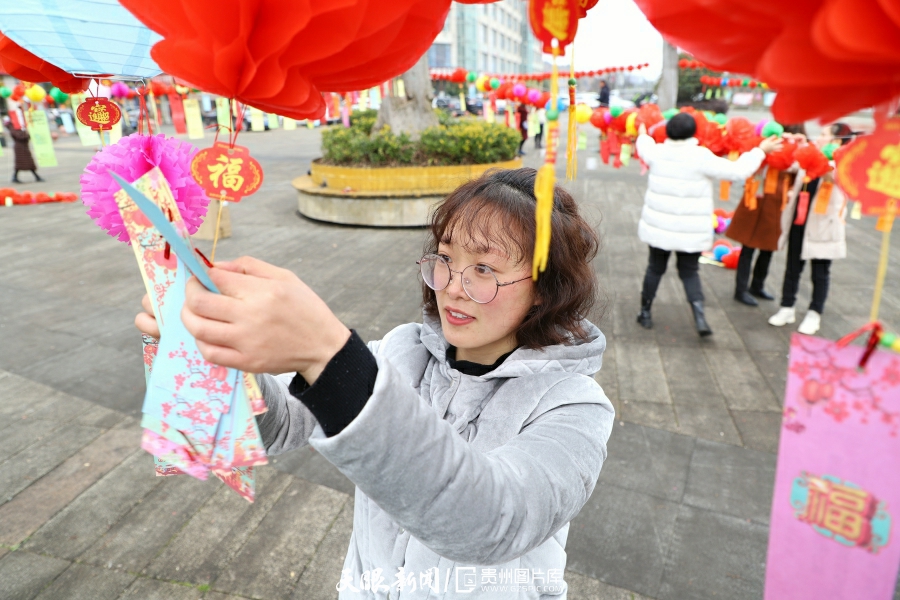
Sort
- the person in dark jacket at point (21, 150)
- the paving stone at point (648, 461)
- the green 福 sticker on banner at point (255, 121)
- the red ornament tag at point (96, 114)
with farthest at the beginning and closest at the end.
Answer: the person in dark jacket at point (21, 150), the green 福 sticker on banner at point (255, 121), the paving stone at point (648, 461), the red ornament tag at point (96, 114)

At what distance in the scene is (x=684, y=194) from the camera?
14.2ft

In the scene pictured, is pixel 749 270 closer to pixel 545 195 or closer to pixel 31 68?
pixel 545 195

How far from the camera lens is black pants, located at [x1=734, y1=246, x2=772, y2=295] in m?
5.33

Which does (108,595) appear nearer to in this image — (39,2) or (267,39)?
(39,2)

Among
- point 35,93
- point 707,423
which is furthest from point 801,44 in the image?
point 35,93

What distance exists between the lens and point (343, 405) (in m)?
0.67

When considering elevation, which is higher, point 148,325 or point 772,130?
point 772,130

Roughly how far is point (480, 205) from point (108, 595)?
2.30 meters

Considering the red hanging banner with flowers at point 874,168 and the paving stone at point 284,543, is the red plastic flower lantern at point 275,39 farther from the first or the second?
the paving stone at point 284,543

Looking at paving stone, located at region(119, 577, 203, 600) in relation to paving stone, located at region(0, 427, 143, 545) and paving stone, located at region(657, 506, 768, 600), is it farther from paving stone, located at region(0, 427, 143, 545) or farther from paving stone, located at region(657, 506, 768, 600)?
paving stone, located at region(657, 506, 768, 600)

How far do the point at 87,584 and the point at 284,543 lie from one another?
79 cm

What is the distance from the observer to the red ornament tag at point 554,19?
75 centimetres

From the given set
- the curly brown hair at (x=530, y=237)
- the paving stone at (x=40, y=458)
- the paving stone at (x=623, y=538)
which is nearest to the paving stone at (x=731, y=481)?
the paving stone at (x=623, y=538)

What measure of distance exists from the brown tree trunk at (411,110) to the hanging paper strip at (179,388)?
28.7 ft
